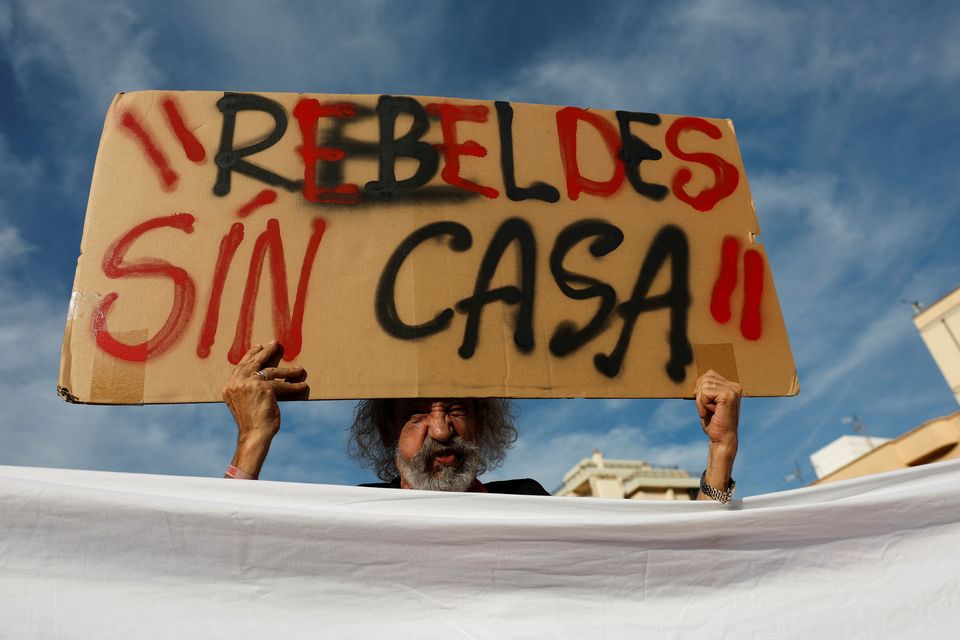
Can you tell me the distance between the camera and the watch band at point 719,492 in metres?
1.76

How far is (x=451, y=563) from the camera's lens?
4.83 ft

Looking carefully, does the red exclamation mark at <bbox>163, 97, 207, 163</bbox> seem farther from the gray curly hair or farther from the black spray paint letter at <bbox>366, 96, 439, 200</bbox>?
the gray curly hair

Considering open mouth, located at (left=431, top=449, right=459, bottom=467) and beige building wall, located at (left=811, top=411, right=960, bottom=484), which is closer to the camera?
open mouth, located at (left=431, top=449, right=459, bottom=467)

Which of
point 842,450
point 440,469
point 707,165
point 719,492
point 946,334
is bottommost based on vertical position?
point 719,492

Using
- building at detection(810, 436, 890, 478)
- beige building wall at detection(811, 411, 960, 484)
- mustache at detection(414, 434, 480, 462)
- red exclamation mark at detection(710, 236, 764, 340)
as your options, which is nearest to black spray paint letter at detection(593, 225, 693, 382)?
red exclamation mark at detection(710, 236, 764, 340)

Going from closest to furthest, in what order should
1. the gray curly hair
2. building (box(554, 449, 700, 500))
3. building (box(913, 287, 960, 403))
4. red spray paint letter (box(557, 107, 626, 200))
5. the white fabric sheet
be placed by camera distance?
1. the white fabric sheet
2. red spray paint letter (box(557, 107, 626, 200))
3. the gray curly hair
4. building (box(913, 287, 960, 403))
5. building (box(554, 449, 700, 500))

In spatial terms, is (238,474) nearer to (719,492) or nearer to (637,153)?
(719,492)

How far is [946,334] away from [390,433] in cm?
2275

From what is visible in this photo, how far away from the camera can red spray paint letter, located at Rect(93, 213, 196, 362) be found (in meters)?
1.81

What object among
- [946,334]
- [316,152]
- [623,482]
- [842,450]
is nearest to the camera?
[316,152]

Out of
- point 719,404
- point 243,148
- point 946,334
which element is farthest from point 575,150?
point 946,334

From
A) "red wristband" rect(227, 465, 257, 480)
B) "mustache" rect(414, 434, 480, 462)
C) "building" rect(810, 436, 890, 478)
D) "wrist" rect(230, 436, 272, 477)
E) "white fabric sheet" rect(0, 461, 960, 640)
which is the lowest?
"white fabric sheet" rect(0, 461, 960, 640)

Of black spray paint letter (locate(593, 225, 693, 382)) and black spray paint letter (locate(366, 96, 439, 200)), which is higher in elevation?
black spray paint letter (locate(366, 96, 439, 200))

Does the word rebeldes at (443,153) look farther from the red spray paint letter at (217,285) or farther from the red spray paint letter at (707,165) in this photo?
the red spray paint letter at (217,285)
